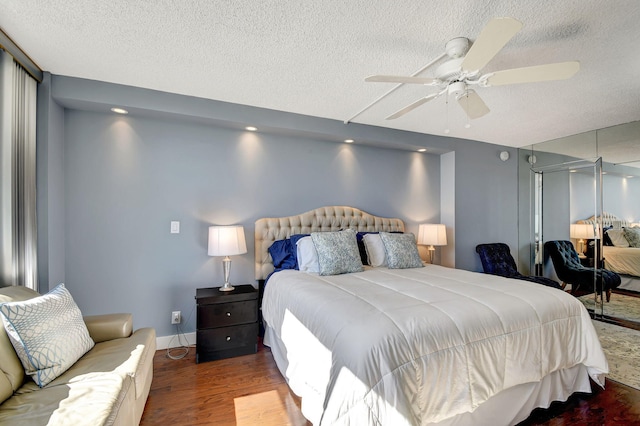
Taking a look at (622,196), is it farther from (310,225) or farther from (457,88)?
(310,225)

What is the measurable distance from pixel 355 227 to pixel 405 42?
2.28 m

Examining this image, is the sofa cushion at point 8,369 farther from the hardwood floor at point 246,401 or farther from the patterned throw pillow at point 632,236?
the patterned throw pillow at point 632,236

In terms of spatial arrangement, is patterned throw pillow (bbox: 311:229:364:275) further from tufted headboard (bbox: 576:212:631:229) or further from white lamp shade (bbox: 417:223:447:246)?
tufted headboard (bbox: 576:212:631:229)

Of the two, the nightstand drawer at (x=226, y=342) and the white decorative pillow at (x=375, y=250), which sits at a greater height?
the white decorative pillow at (x=375, y=250)

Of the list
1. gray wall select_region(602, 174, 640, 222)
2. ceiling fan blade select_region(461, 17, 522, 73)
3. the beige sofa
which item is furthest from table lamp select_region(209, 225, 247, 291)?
gray wall select_region(602, 174, 640, 222)

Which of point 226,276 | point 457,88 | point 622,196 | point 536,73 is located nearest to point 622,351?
point 622,196

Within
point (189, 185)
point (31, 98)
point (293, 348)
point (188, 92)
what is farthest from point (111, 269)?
point (293, 348)

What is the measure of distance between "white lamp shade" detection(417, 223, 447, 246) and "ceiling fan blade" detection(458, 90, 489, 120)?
6.51ft

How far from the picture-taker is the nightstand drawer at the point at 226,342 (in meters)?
2.68

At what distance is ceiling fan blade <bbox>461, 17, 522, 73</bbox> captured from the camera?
1.33 m

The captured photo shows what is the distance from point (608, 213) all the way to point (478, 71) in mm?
3739

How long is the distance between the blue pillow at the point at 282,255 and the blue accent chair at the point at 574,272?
4.19m

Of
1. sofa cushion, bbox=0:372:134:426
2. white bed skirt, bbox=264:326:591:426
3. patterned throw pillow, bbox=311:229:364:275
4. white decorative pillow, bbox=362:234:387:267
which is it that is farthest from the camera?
white decorative pillow, bbox=362:234:387:267

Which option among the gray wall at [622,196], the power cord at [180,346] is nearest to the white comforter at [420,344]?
the power cord at [180,346]
